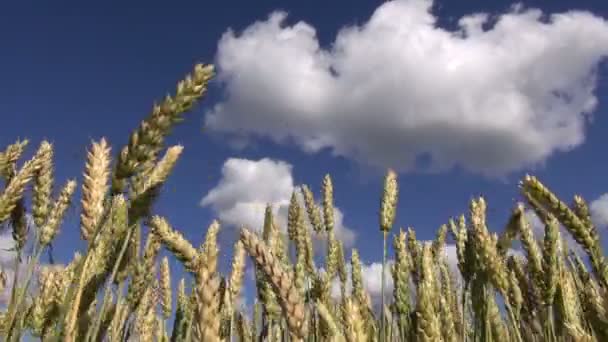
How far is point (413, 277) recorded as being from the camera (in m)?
4.54

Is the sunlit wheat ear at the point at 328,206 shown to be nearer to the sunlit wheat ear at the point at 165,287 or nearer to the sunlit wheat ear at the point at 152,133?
the sunlit wheat ear at the point at 165,287

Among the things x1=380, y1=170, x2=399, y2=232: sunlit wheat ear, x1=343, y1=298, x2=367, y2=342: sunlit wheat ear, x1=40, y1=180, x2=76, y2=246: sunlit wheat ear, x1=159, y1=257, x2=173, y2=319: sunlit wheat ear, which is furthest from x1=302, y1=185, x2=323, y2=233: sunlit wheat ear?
x1=343, y1=298, x2=367, y2=342: sunlit wheat ear

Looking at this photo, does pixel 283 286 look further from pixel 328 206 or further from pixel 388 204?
pixel 328 206

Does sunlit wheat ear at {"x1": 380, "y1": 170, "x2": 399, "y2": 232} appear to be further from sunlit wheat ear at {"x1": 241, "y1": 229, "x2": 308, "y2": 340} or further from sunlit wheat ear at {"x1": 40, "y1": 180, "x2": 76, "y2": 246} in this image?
sunlit wheat ear at {"x1": 241, "y1": 229, "x2": 308, "y2": 340}

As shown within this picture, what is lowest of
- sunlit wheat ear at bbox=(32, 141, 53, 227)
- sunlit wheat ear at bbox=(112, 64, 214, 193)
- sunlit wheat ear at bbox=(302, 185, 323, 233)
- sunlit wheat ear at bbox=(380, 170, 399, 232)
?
sunlit wheat ear at bbox=(112, 64, 214, 193)

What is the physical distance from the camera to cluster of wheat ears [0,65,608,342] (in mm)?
1782

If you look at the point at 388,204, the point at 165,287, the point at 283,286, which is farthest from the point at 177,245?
the point at 388,204

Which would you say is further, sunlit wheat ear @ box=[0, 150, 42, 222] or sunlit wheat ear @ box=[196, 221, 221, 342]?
sunlit wheat ear @ box=[0, 150, 42, 222]

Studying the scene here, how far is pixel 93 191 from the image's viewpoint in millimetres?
2395

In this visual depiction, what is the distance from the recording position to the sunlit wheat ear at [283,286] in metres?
1.52

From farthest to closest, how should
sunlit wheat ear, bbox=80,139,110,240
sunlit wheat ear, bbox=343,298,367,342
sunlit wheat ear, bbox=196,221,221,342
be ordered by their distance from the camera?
sunlit wheat ear, bbox=80,139,110,240, sunlit wheat ear, bbox=343,298,367,342, sunlit wheat ear, bbox=196,221,221,342

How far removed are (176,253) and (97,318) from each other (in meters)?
0.62

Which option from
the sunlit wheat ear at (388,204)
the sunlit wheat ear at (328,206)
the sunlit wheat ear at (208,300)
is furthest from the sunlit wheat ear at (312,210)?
the sunlit wheat ear at (208,300)

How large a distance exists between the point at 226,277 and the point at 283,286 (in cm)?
156
